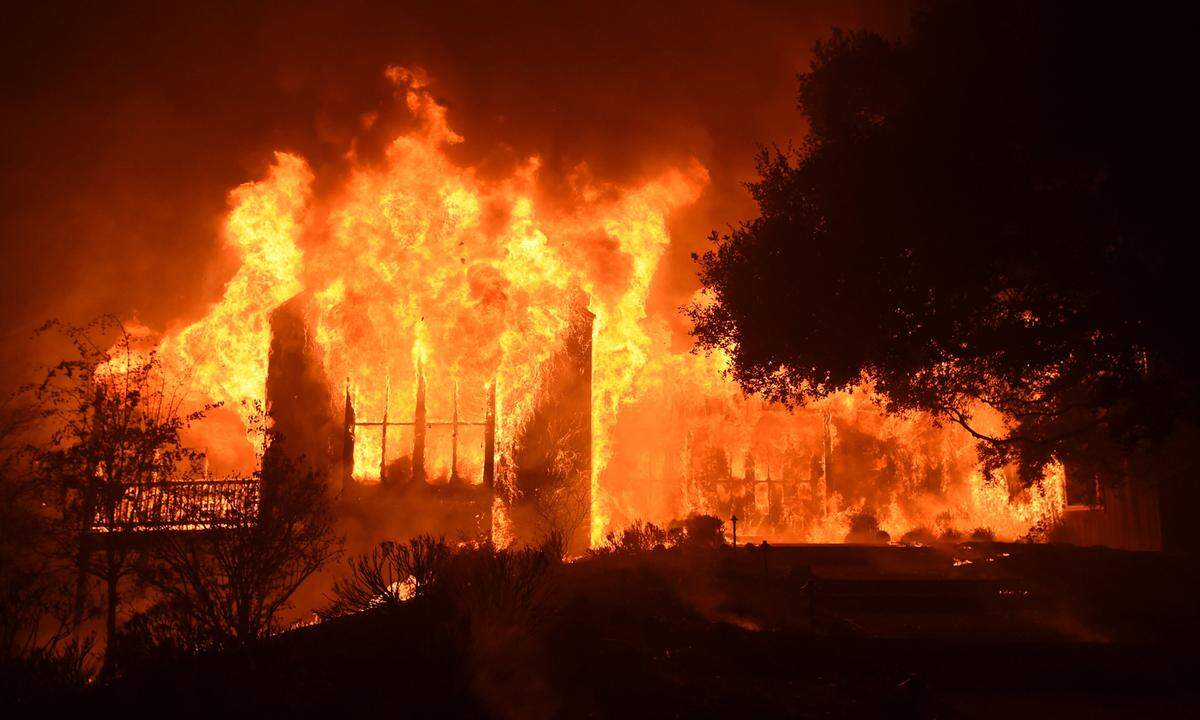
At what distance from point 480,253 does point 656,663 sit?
19.8 metres

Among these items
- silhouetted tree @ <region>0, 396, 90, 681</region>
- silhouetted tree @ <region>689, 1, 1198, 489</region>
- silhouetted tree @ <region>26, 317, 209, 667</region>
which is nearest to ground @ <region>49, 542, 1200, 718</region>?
silhouetted tree @ <region>689, 1, 1198, 489</region>

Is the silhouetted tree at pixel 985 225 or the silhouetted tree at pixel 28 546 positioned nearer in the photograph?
the silhouetted tree at pixel 985 225

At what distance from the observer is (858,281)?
484 inches

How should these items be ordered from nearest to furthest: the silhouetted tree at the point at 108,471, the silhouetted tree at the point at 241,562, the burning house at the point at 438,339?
the silhouetted tree at the point at 241,562, the silhouetted tree at the point at 108,471, the burning house at the point at 438,339

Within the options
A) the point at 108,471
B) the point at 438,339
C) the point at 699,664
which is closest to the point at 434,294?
the point at 438,339

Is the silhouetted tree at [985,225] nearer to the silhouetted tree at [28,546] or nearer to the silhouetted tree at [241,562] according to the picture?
the silhouetted tree at [241,562]

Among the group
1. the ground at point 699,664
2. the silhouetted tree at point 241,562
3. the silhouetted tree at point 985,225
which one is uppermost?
the silhouetted tree at point 985,225

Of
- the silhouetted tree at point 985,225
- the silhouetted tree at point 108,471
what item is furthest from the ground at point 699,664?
the silhouetted tree at point 108,471

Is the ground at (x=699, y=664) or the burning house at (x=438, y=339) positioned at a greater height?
the burning house at (x=438, y=339)

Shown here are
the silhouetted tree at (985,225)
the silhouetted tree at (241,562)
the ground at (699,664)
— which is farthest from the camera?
the silhouetted tree at (241,562)

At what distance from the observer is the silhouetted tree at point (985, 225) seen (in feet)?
33.3

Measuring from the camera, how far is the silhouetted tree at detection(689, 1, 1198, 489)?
10141mm

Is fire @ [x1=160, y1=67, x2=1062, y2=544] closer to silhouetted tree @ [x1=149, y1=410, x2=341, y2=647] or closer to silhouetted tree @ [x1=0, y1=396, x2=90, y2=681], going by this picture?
silhouetted tree @ [x1=0, y1=396, x2=90, y2=681]

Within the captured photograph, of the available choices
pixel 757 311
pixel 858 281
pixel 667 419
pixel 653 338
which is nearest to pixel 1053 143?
pixel 858 281
